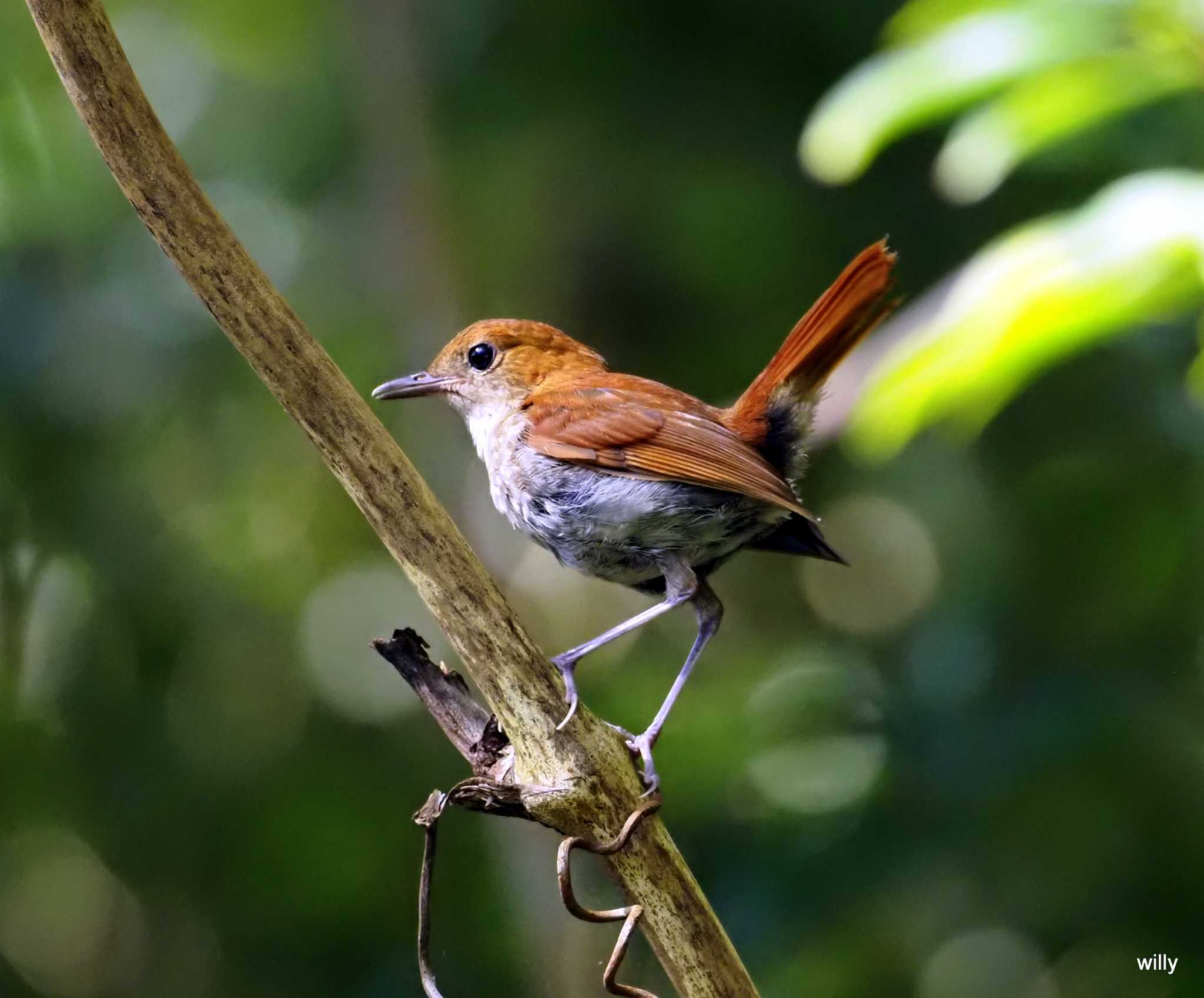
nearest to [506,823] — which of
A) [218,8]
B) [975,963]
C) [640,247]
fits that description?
[975,963]

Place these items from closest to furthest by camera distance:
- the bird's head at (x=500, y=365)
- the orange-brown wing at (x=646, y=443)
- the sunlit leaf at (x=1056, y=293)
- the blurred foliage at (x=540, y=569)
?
the sunlit leaf at (x=1056, y=293) < the orange-brown wing at (x=646, y=443) < the bird's head at (x=500, y=365) < the blurred foliage at (x=540, y=569)

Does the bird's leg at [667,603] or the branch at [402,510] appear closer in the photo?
the branch at [402,510]

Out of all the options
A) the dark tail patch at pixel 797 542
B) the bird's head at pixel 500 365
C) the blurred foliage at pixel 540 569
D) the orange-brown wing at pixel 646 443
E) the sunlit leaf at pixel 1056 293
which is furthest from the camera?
the blurred foliage at pixel 540 569

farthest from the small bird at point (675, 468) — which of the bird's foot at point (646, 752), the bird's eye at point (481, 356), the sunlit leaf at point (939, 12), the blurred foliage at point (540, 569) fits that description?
the blurred foliage at point (540, 569)

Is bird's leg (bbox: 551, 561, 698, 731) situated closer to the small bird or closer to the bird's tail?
the small bird

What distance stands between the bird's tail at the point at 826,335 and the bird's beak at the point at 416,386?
2.52ft

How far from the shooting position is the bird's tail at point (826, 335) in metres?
2.52

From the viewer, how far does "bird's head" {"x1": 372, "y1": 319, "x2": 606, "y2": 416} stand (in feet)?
10.2

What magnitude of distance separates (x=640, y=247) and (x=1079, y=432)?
5.65ft

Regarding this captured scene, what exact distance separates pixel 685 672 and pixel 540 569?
6.24ft

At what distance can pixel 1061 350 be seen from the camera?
2088mm

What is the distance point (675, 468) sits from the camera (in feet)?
8.25

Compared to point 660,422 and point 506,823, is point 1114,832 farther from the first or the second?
point 660,422

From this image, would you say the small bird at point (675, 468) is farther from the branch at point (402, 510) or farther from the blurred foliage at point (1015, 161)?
the branch at point (402, 510)
